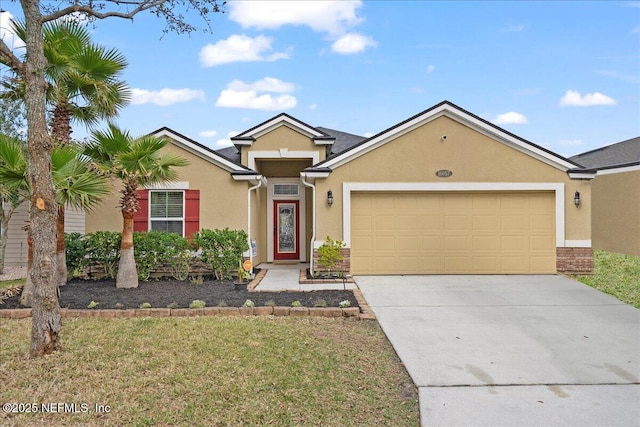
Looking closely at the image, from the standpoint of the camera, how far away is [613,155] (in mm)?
16719

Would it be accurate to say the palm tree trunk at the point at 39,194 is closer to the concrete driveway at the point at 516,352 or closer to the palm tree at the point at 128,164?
the palm tree at the point at 128,164

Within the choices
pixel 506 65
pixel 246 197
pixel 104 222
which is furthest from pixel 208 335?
pixel 506 65

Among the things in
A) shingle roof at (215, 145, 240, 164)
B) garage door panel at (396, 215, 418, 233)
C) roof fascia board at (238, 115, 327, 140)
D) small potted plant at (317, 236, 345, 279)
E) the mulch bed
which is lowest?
the mulch bed

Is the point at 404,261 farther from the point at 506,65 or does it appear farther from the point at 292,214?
the point at 506,65

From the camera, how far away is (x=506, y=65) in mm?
14141

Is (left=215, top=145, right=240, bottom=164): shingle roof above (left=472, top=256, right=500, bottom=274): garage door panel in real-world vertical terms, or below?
above

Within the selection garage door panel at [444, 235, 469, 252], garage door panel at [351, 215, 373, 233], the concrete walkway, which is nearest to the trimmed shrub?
the concrete walkway

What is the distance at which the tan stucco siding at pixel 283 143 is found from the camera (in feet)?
45.8

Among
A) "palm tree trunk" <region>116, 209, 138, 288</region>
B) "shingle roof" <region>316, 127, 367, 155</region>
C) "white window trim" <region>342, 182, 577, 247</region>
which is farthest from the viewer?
"shingle roof" <region>316, 127, 367, 155</region>

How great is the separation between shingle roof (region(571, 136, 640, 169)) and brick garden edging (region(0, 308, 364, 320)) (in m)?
13.3

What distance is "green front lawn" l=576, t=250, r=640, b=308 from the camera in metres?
8.88

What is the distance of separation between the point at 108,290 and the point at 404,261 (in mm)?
7189

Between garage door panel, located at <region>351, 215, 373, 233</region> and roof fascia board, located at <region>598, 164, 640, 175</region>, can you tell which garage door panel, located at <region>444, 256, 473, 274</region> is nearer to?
garage door panel, located at <region>351, 215, 373, 233</region>

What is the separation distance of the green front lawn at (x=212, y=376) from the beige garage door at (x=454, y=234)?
202 inches
